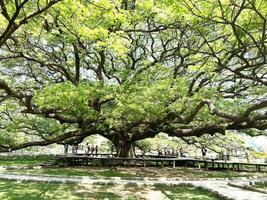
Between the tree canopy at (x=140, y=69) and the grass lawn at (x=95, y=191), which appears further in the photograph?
the grass lawn at (x=95, y=191)

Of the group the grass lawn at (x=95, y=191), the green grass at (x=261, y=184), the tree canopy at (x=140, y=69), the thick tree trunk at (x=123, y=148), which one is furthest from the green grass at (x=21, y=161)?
the green grass at (x=261, y=184)

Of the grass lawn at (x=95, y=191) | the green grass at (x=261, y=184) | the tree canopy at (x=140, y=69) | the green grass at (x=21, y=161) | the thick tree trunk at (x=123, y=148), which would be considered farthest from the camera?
the thick tree trunk at (x=123, y=148)

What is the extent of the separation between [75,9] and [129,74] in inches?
319

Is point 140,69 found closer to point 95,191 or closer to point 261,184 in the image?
point 95,191

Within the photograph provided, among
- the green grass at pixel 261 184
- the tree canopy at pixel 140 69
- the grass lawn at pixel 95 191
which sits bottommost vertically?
the grass lawn at pixel 95 191

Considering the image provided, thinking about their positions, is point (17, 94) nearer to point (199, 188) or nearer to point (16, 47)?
point (16, 47)

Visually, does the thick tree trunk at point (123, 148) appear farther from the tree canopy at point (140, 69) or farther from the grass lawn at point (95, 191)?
the grass lawn at point (95, 191)

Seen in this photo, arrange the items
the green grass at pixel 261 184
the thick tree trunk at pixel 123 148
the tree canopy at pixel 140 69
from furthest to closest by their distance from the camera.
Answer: the thick tree trunk at pixel 123 148 < the green grass at pixel 261 184 < the tree canopy at pixel 140 69

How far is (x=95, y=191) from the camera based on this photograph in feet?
35.2

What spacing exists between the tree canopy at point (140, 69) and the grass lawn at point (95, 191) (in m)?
2.97

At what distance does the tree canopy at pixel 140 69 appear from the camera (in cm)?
945

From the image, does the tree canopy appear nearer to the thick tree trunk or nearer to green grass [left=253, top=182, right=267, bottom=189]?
the thick tree trunk

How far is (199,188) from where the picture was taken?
39.2ft

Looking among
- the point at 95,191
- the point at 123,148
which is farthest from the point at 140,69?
the point at 95,191
